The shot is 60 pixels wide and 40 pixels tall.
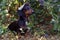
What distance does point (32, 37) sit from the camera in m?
3.67

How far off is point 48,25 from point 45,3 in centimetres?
37

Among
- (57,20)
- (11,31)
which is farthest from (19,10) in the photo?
(57,20)

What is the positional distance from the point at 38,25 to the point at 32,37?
0.32 metres

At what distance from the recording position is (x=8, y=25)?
384cm

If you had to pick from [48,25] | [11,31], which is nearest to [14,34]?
[11,31]

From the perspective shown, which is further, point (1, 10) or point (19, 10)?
point (1, 10)

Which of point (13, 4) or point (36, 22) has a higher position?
point (13, 4)

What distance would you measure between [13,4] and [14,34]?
539 mm

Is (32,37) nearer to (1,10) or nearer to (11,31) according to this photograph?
(11,31)

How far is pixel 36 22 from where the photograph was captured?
155 inches

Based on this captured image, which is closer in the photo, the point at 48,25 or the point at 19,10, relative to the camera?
the point at 19,10

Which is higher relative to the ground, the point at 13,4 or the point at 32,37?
the point at 13,4

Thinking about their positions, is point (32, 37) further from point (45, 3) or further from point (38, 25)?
point (45, 3)

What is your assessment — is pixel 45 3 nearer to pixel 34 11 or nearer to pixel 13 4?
pixel 34 11
